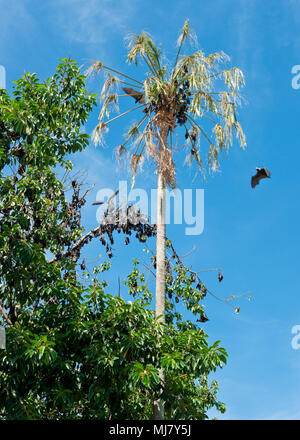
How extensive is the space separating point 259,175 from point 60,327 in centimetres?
620

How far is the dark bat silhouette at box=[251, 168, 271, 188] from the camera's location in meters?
12.4

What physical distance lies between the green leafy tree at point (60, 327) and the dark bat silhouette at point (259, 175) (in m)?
4.45

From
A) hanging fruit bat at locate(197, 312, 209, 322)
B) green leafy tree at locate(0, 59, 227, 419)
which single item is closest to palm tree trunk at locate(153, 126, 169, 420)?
green leafy tree at locate(0, 59, 227, 419)

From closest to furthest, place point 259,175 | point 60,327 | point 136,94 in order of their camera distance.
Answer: point 60,327 → point 259,175 → point 136,94

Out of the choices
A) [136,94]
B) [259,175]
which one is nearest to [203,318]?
[259,175]

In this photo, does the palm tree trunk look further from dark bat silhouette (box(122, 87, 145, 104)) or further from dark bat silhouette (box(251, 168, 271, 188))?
dark bat silhouette (box(251, 168, 271, 188))

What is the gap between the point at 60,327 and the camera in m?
9.75

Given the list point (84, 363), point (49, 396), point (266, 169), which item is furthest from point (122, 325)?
point (266, 169)

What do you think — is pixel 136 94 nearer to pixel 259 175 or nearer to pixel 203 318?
pixel 259 175

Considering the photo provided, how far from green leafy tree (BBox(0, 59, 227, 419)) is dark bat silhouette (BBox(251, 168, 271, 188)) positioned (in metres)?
4.45

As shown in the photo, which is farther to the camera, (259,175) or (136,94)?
(136,94)

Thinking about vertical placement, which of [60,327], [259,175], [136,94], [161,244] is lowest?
[60,327]

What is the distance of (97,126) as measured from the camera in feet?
44.6

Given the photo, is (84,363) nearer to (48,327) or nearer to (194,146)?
(48,327)
